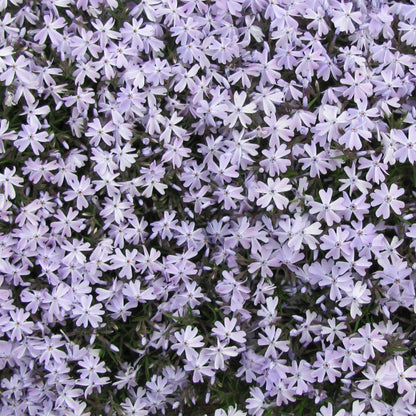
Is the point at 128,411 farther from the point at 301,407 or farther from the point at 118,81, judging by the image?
the point at 118,81

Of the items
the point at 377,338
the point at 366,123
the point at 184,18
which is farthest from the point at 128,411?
the point at 184,18

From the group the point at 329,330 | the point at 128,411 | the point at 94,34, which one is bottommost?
the point at 128,411

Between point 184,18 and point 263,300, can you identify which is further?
point 184,18

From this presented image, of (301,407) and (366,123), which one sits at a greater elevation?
(366,123)

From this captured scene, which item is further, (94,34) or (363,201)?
(94,34)

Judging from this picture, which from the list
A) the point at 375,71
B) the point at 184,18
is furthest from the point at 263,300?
the point at 184,18

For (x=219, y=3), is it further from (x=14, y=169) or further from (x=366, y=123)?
(x=14, y=169)
